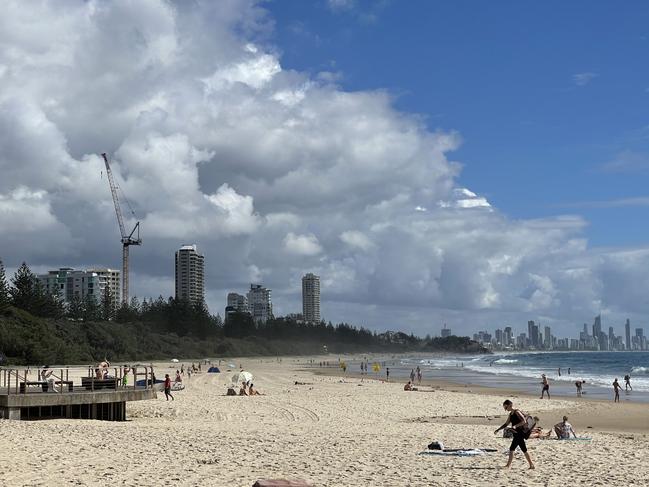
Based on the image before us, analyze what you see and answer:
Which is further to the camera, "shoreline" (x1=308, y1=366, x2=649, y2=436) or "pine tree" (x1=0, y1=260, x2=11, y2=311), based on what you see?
"pine tree" (x1=0, y1=260, x2=11, y2=311)

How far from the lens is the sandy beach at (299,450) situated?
46.1 ft

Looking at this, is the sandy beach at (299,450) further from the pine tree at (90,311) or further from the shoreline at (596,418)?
the pine tree at (90,311)

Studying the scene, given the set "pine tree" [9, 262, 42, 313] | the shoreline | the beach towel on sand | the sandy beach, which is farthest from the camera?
"pine tree" [9, 262, 42, 313]

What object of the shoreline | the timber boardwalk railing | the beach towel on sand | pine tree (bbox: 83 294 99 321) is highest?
pine tree (bbox: 83 294 99 321)

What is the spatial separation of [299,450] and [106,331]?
102 metres

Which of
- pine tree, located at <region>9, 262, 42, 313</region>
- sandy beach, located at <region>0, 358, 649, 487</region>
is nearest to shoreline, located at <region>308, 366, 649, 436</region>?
sandy beach, located at <region>0, 358, 649, 487</region>

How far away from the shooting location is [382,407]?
34.2 meters

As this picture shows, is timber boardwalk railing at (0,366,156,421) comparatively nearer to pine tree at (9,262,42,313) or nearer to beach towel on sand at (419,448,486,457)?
beach towel on sand at (419,448,486,457)

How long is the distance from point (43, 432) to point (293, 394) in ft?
78.2

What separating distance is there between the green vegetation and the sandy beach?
→ 147 ft

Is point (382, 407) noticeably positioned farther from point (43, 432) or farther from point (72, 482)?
point (72, 482)

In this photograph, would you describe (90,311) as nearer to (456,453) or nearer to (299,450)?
(299,450)

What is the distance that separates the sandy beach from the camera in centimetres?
1405

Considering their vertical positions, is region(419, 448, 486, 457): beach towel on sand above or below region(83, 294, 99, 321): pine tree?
below
